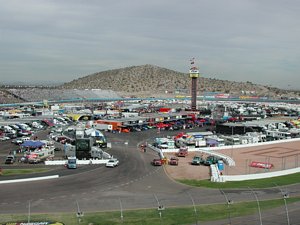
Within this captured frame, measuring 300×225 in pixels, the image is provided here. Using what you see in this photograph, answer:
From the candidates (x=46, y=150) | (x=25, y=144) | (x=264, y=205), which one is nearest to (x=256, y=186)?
(x=264, y=205)

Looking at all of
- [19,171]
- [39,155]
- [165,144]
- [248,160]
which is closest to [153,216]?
[19,171]

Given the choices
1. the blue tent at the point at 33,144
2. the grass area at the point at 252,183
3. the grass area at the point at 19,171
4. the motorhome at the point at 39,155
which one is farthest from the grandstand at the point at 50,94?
the grass area at the point at 252,183

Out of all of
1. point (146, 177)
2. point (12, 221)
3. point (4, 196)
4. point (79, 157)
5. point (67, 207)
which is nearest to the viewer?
point (12, 221)

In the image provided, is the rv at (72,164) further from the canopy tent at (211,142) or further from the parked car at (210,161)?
the canopy tent at (211,142)

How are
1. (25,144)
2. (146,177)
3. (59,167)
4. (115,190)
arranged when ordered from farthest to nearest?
(25,144) < (59,167) < (146,177) < (115,190)

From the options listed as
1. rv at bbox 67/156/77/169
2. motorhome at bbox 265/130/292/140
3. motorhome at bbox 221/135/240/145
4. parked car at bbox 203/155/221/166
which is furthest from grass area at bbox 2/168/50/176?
motorhome at bbox 265/130/292/140

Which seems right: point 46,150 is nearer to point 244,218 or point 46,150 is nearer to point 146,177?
point 146,177
